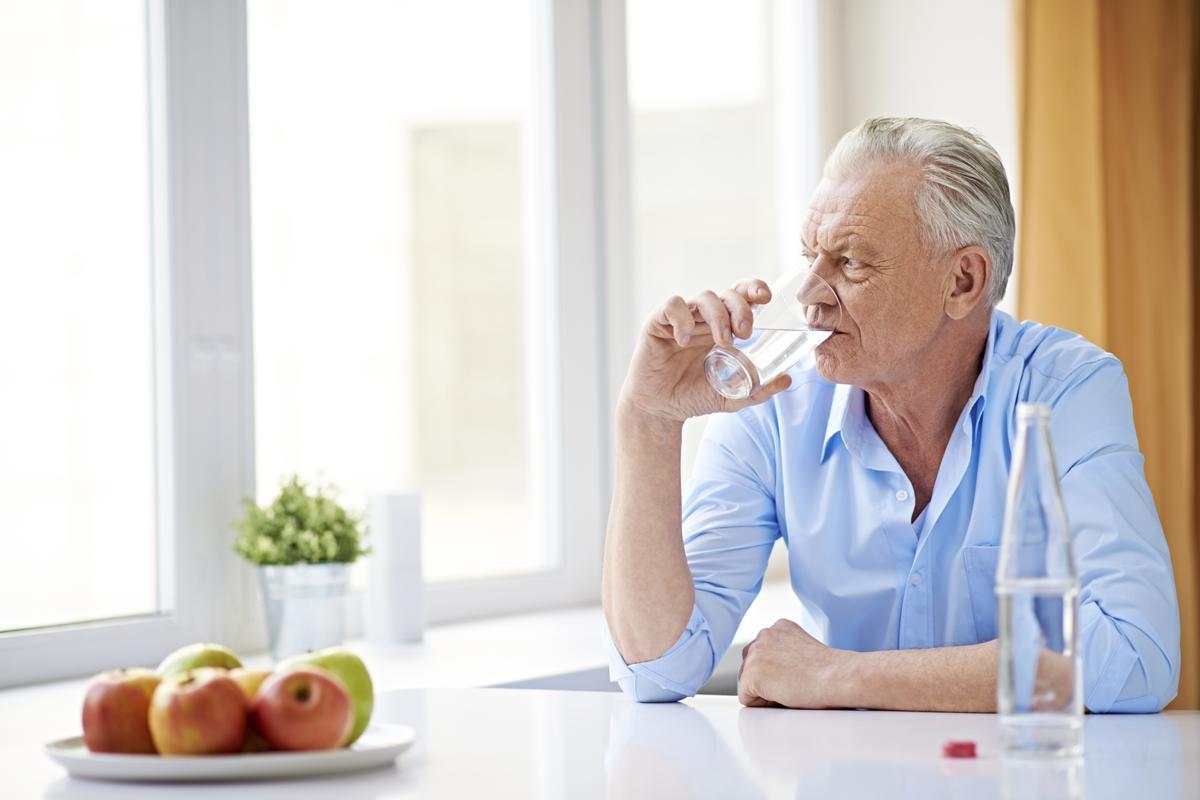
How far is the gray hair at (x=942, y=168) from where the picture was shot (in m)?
1.74

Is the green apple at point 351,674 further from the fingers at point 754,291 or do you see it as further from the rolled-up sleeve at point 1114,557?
the rolled-up sleeve at point 1114,557

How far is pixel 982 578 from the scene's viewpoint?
5.58 feet

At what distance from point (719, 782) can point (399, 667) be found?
1.10 m

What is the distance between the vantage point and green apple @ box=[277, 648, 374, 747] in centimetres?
108

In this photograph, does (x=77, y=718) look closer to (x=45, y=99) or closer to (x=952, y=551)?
(x=45, y=99)

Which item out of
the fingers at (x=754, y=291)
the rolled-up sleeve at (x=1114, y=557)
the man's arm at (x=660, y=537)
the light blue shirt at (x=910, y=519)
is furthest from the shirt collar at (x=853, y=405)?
the fingers at (x=754, y=291)

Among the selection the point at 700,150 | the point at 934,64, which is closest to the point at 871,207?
the point at 700,150

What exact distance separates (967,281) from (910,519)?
31cm

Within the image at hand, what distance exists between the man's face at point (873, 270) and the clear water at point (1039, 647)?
74 cm

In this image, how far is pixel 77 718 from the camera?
167cm

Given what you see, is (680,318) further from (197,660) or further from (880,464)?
(197,660)

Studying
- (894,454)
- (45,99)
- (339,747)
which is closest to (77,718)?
(339,747)

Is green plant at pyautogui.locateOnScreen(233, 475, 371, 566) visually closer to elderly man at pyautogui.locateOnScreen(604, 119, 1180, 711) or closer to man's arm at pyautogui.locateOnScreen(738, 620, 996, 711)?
elderly man at pyautogui.locateOnScreen(604, 119, 1180, 711)

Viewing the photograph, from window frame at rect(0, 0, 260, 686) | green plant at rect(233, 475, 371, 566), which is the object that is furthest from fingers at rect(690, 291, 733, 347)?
window frame at rect(0, 0, 260, 686)
